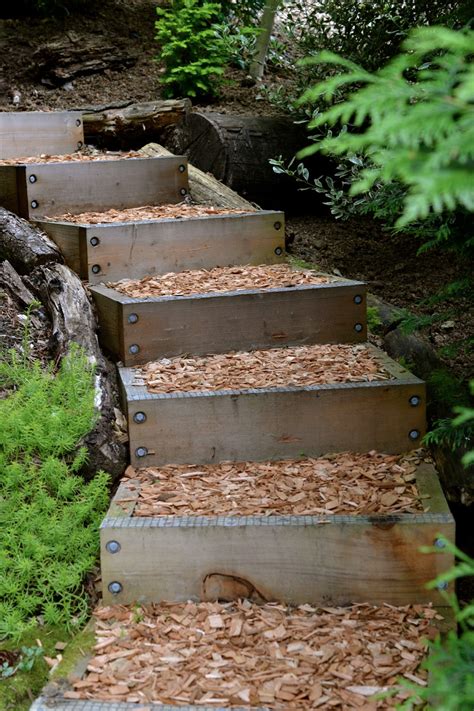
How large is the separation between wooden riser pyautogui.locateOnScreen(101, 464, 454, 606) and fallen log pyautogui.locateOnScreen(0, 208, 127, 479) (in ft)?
1.65

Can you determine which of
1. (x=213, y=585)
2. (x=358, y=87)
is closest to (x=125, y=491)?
(x=213, y=585)

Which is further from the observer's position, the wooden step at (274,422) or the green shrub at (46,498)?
the wooden step at (274,422)

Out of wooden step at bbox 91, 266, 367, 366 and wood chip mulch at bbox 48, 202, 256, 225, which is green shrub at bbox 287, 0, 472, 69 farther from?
wooden step at bbox 91, 266, 367, 366

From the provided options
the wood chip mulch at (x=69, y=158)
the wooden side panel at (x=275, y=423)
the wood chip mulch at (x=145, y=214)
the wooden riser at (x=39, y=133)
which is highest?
the wooden riser at (x=39, y=133)

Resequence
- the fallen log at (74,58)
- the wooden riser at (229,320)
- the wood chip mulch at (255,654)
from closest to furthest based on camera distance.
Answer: the wood chip mulch at (255,654), the wooden riser at (229,320), the fallen log at (74,58)

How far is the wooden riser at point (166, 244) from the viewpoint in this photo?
4375 millimetres

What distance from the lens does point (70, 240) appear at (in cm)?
446

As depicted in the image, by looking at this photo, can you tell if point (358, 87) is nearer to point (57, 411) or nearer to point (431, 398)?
point (431, 398)

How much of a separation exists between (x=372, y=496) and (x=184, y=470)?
76 centimetres

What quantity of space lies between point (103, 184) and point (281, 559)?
3.02 meters

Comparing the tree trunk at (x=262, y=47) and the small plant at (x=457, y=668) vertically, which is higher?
the tree trunk at (x=262, y=47)

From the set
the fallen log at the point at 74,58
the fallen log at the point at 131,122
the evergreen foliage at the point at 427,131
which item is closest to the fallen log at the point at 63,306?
the fallen log at the point at 131,122

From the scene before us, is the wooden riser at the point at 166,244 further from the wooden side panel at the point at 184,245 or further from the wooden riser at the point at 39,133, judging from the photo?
the wooden riser at the point at 39,133

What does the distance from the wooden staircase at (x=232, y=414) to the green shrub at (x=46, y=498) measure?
5.8 inches
